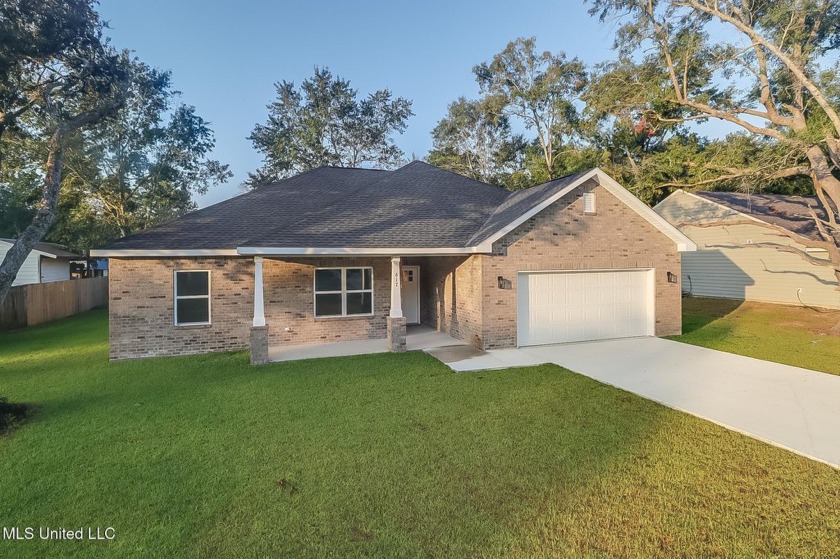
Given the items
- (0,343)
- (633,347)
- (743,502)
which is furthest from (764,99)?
(0,343)

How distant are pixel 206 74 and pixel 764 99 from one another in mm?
20744

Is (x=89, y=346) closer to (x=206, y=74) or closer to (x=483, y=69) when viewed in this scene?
(x=206, y=74)

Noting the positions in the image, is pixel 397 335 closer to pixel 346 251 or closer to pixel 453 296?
pixel 346 251

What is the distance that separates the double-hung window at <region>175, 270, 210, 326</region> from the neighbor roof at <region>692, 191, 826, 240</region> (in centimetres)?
1893

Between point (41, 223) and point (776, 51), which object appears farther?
point (776, 51)

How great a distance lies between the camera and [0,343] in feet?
39.6

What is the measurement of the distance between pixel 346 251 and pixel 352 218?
6.56 ft

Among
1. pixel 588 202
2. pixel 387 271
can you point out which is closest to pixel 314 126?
pixel 387 271

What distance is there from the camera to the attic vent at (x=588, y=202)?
1106 centimetres

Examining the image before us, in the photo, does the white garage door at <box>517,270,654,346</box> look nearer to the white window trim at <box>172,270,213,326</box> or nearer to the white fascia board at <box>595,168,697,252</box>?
the white fascia board at <box>595,168,697,252</box>

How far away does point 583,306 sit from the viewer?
37.1 ft

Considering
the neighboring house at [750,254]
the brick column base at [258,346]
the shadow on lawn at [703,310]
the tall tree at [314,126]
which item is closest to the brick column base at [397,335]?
the brick column base at [258,346]

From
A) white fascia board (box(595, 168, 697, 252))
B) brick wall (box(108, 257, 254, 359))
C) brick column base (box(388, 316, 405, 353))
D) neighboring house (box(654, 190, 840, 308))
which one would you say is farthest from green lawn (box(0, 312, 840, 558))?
neighboring house (box(654, 190, 840, 308))

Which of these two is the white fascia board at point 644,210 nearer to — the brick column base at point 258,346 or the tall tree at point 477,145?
the brick column base at point 258,346
